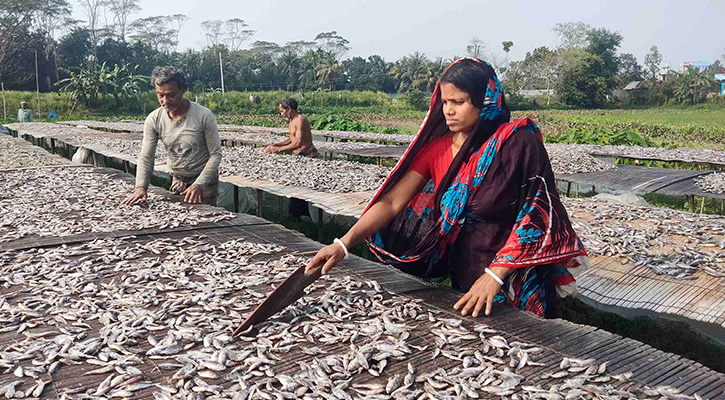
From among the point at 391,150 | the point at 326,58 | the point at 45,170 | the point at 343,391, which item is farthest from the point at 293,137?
the point at 326,58

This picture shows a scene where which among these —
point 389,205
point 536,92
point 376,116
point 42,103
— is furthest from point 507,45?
point 389,205

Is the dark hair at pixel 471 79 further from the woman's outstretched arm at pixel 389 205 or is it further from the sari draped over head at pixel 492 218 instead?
the woman's outstretched arm at pixel 389 205

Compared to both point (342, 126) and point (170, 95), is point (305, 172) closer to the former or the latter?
point (170, 95)

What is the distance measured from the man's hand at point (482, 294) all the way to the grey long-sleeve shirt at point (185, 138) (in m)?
2.97

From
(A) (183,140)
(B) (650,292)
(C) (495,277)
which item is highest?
(A) (183,140)

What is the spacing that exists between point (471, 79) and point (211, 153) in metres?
3.11

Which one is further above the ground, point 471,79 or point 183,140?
point 471,79

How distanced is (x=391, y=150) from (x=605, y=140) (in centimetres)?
635

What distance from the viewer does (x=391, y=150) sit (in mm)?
10875

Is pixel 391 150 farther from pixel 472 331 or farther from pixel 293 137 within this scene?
pixel 472 331

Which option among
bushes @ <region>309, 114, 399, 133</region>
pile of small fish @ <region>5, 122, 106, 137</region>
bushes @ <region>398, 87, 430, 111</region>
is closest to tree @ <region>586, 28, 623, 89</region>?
bushes @ <region>398, 87, 430, 111</region>

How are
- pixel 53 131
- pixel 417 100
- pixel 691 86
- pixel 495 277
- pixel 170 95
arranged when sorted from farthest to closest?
pixel 691 86 < pixel 417 100 < pixel 53 131 < pixel 170 95 < pixel 495 277

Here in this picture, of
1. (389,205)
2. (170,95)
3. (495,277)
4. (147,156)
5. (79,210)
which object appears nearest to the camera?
(495,277)

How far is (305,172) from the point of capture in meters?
7.01
